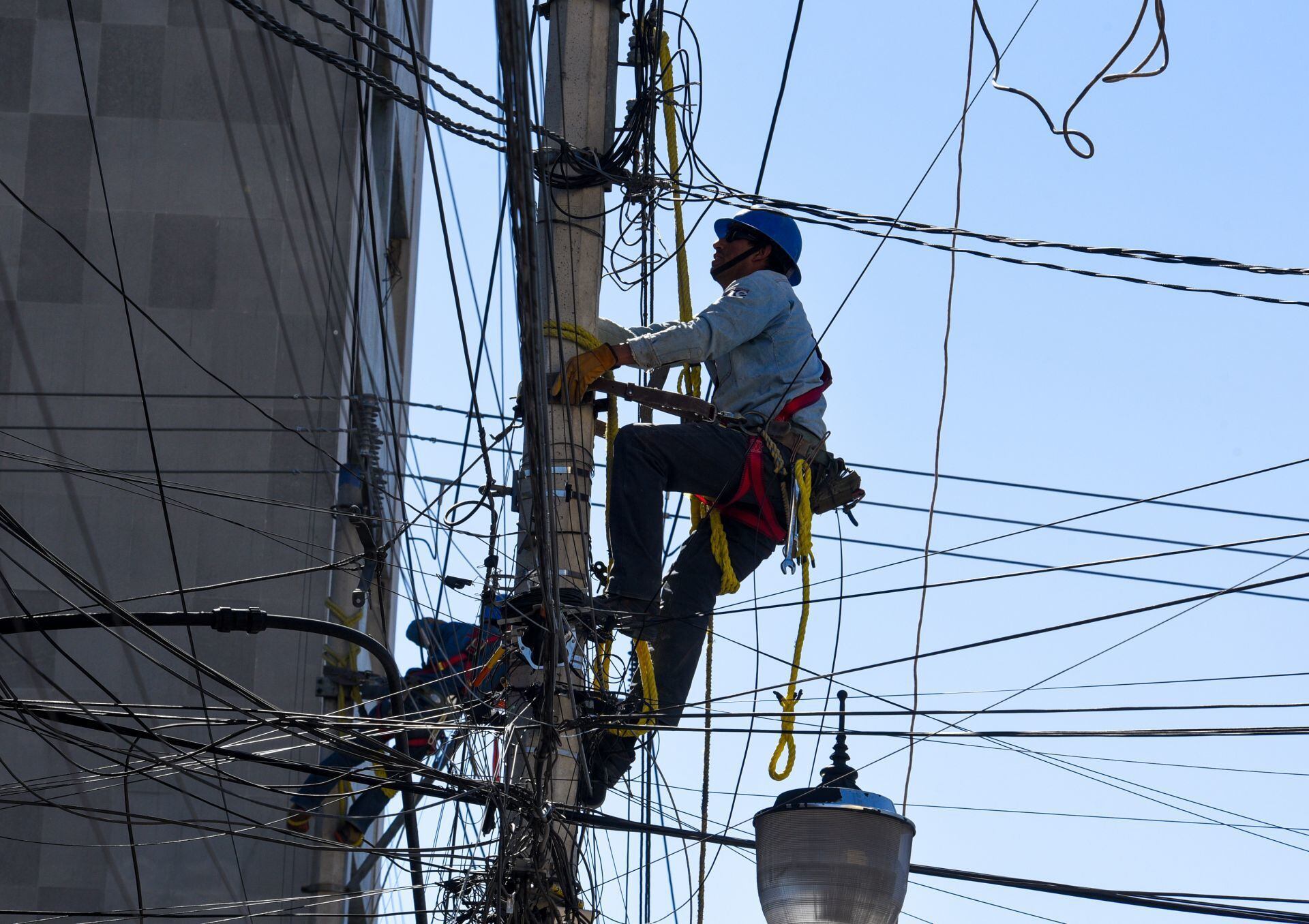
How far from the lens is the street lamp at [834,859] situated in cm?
527

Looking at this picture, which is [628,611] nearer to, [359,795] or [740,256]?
[740,256]

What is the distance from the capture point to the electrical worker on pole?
21.6 feet

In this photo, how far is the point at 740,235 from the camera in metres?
7.47

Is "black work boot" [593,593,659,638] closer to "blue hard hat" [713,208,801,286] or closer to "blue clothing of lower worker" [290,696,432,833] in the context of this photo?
"blue hard hat" [713,208,801,286]

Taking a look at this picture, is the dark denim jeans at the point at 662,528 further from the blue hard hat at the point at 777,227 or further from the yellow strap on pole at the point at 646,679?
the blue hard hat at the point at 777,227

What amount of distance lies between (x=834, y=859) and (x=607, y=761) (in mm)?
1625

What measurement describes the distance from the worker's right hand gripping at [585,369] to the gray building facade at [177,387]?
14.2ft

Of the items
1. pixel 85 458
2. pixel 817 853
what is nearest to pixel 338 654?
pixel 85 458

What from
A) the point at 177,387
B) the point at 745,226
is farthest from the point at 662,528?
the point at 177,387

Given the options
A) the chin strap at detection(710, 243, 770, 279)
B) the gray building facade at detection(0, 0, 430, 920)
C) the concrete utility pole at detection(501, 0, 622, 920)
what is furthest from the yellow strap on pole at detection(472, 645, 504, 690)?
the gray building facade at detection(0, 0, 430, 920)

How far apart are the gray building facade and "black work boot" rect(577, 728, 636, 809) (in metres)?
4.05

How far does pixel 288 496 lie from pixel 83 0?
408 cm

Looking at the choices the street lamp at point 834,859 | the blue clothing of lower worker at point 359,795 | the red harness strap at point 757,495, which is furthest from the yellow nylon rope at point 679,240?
the blue clothing of lower worker at point 359,795

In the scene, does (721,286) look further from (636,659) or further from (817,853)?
(817,853)
